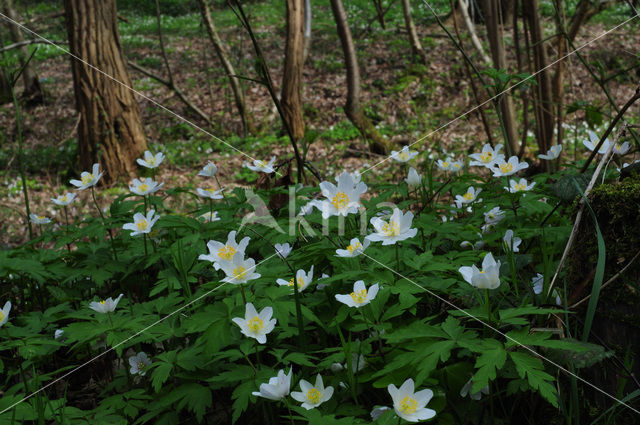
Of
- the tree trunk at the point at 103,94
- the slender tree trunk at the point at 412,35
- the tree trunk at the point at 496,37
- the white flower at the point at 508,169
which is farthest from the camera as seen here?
the slender tree trunk at the point at 412,35

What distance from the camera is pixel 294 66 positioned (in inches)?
283

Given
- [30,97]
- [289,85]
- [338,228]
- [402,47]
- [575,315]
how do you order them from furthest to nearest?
[402,47] → [30,97] → [289,85] → [338,228] → [575,315]

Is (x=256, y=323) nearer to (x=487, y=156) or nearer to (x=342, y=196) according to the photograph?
(x=342, y=196)

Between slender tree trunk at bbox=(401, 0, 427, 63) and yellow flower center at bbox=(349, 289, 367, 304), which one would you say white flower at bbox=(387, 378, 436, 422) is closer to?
yellow flower center at bbox=(349, 289, 367, 304)

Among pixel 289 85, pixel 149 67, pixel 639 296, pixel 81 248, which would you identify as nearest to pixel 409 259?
pixel 639 296

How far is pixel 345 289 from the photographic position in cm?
169

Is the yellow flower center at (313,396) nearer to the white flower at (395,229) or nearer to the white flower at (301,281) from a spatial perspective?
the white flower at (301,281)

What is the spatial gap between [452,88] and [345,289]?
8265mm

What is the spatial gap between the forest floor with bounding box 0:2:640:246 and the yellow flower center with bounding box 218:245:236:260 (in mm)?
3991

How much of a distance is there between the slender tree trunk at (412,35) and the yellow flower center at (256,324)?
9480mm

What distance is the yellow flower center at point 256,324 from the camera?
136 centimetres

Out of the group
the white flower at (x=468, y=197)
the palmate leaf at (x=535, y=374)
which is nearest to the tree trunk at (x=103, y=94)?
the white flower at (x=468, y=197)

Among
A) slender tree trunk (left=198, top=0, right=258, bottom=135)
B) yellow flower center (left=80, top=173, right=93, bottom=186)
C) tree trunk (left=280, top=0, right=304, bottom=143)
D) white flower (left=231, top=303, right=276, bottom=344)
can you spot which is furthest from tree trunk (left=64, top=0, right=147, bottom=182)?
white flower (left=231, top=303, right=276, bottom=344)

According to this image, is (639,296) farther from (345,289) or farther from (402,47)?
(402,47)
